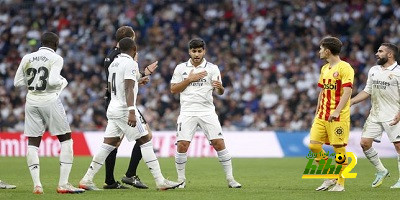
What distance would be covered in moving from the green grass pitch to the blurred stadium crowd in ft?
19.2

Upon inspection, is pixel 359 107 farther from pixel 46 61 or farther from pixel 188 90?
pixel 46 61

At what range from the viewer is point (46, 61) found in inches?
481

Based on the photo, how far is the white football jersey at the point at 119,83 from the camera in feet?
41.0

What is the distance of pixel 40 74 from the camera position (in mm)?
12242

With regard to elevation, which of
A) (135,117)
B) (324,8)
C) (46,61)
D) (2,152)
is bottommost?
(2,152)

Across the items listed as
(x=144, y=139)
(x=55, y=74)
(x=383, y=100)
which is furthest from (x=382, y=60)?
(x=55, y=74)

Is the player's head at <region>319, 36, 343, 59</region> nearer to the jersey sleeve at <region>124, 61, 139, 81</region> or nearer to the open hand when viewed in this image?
the open hand

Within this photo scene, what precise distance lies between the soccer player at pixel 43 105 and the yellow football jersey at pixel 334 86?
3.94 m

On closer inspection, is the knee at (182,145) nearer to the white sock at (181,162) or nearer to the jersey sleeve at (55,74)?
the white sock at (181,162)

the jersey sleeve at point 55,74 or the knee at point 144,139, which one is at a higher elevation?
the jersey sleeve at point 55,74

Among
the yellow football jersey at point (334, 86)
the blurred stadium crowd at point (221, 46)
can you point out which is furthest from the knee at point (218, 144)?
the blurred stadium crowd at point (221, 46)

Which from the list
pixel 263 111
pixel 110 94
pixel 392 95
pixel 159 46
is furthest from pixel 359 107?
pixel 110 94

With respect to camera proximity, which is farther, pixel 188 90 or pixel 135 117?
pixel 188 90

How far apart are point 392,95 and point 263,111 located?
14.5m
